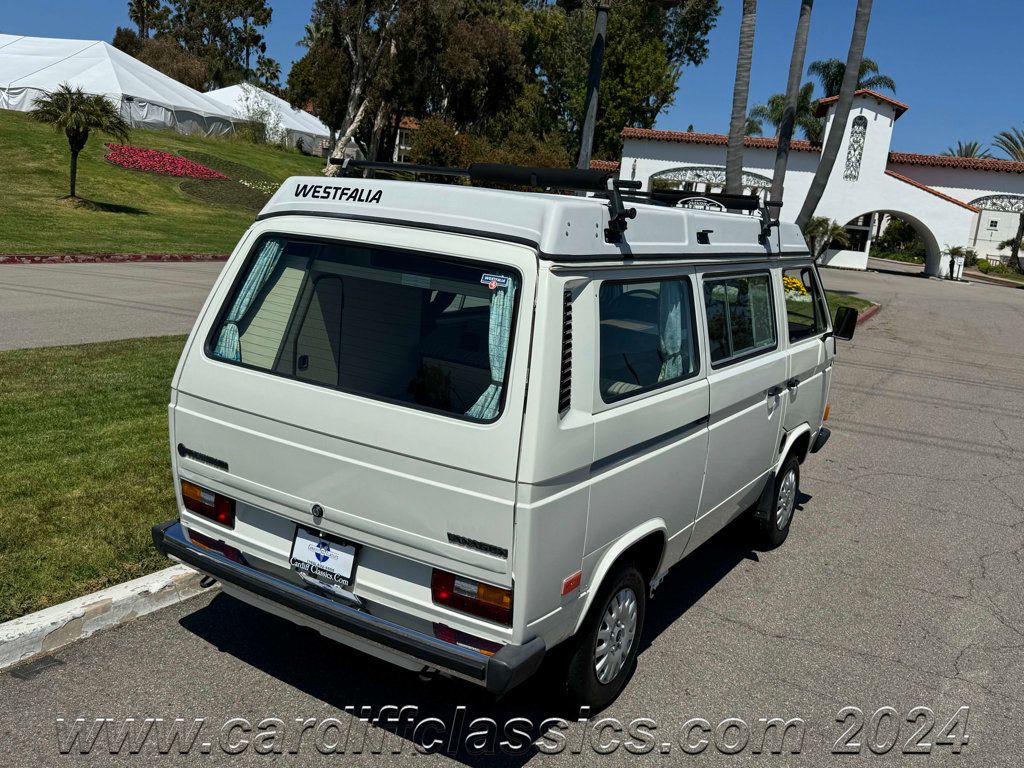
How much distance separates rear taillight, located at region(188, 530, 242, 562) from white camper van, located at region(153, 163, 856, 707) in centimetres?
1

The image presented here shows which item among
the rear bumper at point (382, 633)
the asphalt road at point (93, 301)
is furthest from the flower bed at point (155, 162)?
the rear bumper at point (382, 633)

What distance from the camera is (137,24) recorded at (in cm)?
9881

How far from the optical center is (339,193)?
12.8 ft

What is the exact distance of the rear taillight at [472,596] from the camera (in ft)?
10.8

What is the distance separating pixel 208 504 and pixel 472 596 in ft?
4.71

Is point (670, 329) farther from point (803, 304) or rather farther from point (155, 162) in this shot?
point (155, 162)

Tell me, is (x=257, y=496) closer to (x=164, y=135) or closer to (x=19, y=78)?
(x=164, y=135)

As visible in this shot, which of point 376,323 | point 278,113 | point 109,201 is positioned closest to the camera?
point 376,323

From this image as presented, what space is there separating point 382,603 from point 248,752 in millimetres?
821

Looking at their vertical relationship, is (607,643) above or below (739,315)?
below

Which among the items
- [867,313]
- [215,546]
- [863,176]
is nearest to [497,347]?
[215,546]

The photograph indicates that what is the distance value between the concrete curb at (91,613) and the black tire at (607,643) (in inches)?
87.7

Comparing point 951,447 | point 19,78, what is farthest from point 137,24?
point 951,447

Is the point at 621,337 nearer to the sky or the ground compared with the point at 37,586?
nearer to the sky
